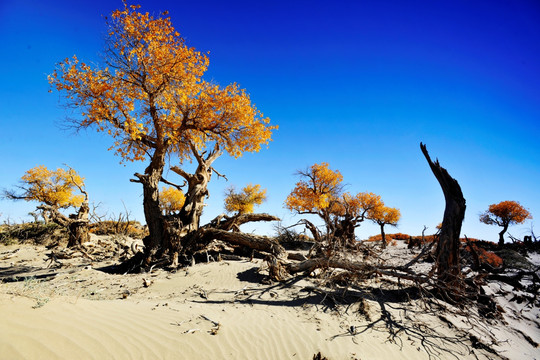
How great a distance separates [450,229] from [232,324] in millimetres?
6192

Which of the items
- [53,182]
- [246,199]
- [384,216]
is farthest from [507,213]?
[53,182]

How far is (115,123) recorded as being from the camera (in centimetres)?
985

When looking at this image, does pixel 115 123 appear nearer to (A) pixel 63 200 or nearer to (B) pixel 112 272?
(B) pixel 112 272

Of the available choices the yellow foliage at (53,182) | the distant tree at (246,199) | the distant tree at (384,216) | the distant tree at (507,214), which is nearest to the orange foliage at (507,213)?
the distant tree at (507,214)

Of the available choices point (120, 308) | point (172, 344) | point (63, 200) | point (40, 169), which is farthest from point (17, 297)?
point (40, 169)

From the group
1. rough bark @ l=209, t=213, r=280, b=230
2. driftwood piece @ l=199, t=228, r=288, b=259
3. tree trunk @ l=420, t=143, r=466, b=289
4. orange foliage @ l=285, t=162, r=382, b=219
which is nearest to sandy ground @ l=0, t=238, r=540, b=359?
tree trunk @ l=420, t=143, r=466, b=289

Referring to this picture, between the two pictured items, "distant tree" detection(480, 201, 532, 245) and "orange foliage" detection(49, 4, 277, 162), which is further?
"distant tree" detection(480, 201, 532, 245)

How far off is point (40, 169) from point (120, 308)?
31487 millimetres

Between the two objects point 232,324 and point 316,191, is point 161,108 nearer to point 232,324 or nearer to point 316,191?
point 232,324

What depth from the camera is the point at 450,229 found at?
6.93 metres

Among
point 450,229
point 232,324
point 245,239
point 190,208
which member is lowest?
point 232,324

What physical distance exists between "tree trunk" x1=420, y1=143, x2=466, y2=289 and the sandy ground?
1175 mm

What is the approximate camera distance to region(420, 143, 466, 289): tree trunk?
6773 mm

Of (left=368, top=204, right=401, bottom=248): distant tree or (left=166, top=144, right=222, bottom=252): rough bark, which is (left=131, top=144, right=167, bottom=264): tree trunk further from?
(left=368, top=204, right=401, bottom=248): distant tree
